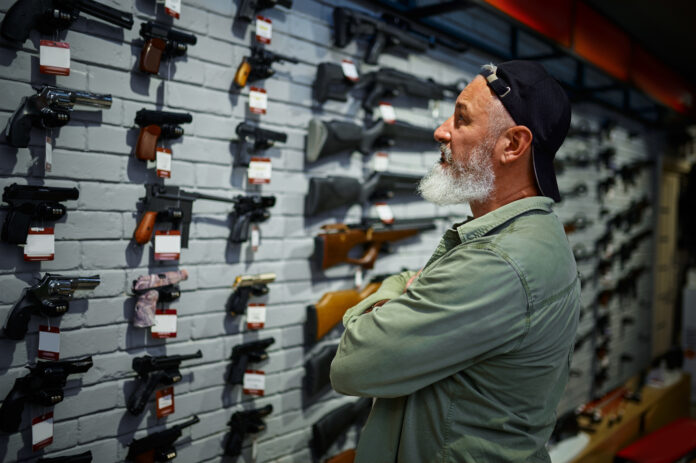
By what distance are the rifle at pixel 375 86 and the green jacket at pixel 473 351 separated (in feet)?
4.99

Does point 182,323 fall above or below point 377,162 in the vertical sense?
below

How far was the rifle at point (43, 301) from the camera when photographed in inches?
64.1

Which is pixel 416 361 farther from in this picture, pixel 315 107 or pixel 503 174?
pixel 315 107

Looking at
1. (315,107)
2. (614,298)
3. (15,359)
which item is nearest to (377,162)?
(315,107)

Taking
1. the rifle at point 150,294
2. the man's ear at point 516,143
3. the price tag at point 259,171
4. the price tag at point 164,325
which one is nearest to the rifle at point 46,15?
the price tag at point 259,171

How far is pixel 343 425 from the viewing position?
105 inches

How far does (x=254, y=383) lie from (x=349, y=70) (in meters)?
1.71

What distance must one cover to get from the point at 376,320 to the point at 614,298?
552cm

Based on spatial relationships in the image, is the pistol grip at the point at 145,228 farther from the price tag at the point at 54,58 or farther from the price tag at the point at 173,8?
the price tag at the point at 173,8

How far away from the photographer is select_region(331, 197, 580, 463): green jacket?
1.16 m

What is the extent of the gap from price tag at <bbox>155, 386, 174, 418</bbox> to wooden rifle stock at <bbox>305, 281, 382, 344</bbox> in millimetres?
754

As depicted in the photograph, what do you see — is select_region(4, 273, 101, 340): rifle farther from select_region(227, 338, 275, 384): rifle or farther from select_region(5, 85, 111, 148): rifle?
→ select_region(227, 338, 275, 384): rifle

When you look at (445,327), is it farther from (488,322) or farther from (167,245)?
(167,245)

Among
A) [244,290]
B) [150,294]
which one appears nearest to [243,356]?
[244,290]
